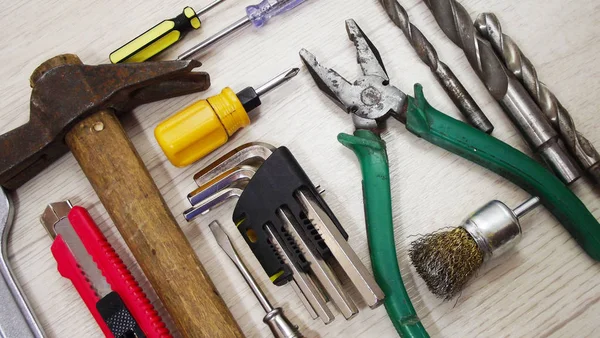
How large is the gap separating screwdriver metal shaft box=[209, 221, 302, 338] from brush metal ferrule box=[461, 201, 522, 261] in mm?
332

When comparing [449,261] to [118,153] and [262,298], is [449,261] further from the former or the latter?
[118,153]

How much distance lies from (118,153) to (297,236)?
1.16ft

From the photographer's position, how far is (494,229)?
0.88 metres

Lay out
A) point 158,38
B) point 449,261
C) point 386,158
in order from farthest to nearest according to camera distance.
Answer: point 158,38, point 386,158, point 449,261

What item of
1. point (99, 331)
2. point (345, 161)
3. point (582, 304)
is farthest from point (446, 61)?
point (99, 331)

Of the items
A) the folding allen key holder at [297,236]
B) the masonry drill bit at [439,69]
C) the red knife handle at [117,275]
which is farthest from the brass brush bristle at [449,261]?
the red knife handle at [117,275]

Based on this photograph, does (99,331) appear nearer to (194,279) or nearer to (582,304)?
(194,279)

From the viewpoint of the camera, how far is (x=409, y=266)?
966 millimetres

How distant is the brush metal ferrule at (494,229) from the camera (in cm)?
88

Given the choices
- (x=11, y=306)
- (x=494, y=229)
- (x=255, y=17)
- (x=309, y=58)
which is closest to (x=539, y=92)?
(x=494, y=229)

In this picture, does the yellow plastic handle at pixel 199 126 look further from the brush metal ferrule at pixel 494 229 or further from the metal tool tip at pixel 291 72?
the brush metal ferrule at pixel 494 229

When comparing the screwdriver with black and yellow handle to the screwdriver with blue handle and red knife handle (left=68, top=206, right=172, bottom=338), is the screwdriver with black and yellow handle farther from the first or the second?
red knife handle (left=68, top=206, right=172, bottom=338)

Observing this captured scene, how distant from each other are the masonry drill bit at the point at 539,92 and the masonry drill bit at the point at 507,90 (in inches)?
0.4

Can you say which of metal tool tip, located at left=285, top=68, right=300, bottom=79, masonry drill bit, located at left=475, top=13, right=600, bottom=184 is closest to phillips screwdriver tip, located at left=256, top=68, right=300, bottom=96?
metal tool tip, located at left=285, top=68, right=300, bottom=79
